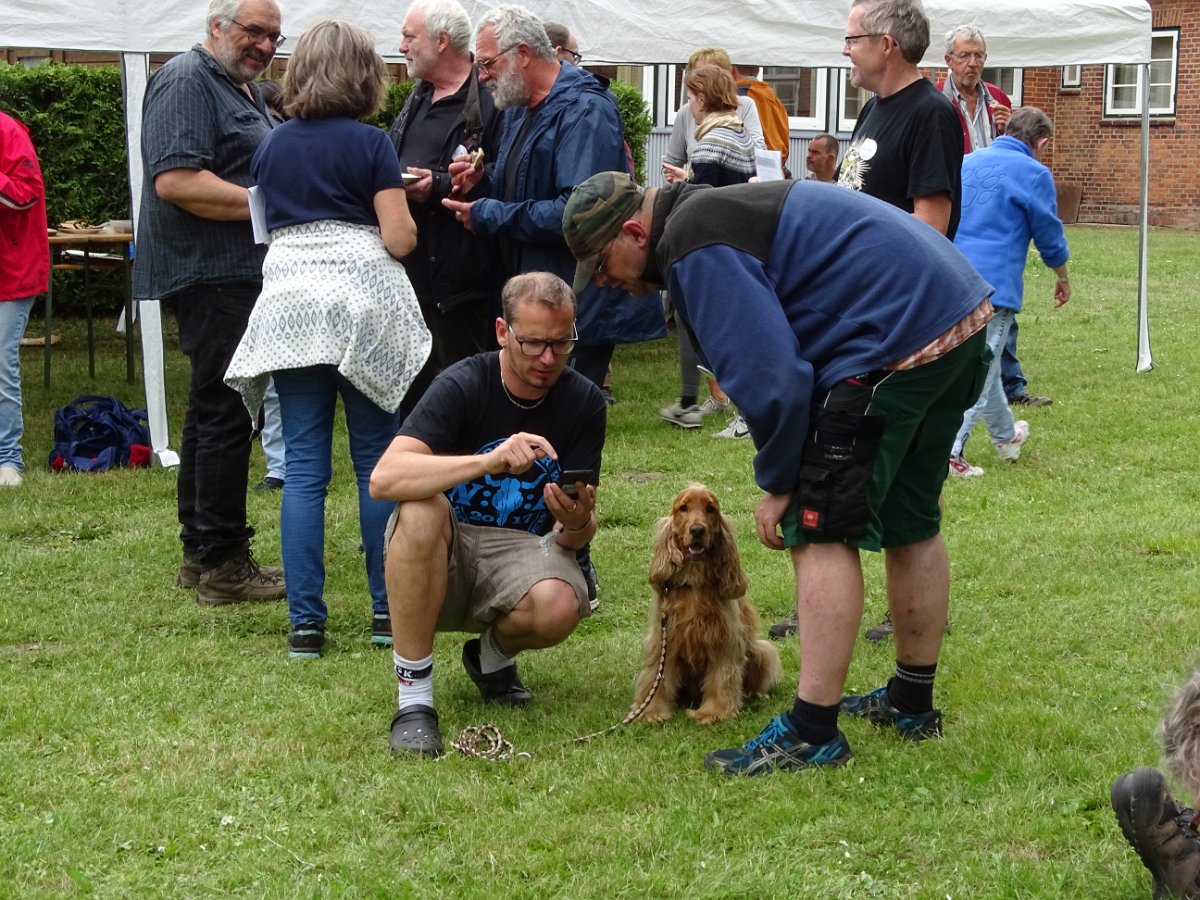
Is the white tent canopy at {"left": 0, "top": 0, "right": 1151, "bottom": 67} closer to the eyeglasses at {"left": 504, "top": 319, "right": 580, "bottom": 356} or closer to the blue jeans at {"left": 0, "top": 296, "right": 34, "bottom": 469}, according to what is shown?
the blue jeans at {"left": 0, "top": 296, "right": 34, "bottom": 469}

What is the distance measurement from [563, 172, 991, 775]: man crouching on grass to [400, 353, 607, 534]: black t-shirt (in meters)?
0.62

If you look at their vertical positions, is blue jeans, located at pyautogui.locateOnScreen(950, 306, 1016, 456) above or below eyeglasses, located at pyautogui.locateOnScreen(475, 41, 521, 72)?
below

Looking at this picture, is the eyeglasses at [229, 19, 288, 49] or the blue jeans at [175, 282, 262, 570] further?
the blue jeans at [175, 282, 262, 570]

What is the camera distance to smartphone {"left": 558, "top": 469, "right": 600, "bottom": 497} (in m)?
4.12

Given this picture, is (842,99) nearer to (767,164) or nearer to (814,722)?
(767,164)

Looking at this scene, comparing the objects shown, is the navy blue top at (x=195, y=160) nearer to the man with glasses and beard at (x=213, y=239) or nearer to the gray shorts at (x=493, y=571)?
the man with glasses and beard at (x=213, y=239)

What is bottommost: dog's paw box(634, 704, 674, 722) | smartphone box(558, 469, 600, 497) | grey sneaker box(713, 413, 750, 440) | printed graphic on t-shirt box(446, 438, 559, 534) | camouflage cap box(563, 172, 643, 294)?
grey sneaker box(713, 413, 750, 440)

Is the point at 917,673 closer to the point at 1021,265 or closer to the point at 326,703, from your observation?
the point at 326,703

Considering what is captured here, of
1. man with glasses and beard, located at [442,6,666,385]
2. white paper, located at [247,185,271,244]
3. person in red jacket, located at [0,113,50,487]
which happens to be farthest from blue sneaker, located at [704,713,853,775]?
person in red jacket, located at [0,113,50,487]

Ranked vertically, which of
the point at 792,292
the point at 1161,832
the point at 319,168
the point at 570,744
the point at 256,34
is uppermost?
the point at 256,34

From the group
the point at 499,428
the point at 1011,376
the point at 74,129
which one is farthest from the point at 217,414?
the point at 74,129

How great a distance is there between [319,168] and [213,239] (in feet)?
2.77

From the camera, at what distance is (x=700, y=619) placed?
4285mm

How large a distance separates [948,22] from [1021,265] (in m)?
2.59
